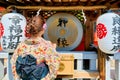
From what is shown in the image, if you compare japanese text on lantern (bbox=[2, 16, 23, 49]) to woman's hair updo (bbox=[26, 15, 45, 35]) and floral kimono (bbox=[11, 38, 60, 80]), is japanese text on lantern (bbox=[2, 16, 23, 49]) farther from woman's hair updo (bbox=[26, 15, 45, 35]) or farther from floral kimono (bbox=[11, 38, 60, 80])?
woman's hair updo (bbox=[26, 15, 45, 35])

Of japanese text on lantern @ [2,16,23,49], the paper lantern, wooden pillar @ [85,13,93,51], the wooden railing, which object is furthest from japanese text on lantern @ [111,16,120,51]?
japanese text on lantern @ [2,16,23,49]

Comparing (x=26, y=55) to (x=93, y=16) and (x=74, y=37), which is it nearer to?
(x=74, y=37)

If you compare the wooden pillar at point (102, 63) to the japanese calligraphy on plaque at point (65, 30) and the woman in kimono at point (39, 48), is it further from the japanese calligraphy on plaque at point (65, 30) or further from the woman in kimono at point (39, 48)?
the woman in kimono at point (39, 48)

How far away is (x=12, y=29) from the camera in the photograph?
15.3ft

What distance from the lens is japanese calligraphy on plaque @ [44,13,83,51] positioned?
5.34 m

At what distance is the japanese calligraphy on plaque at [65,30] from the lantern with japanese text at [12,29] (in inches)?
32.1

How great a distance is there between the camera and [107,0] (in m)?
4.83

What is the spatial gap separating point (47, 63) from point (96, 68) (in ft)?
6.80

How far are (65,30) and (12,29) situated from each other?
1.13m

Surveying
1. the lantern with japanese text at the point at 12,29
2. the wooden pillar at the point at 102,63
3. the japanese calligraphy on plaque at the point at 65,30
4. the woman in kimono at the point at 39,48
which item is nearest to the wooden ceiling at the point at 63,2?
the japanese calligraphy on plaque at the point at 65,30

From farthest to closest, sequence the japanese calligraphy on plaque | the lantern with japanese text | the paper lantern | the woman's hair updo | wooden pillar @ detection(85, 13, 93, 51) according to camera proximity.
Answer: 1. wooden pillar @ detection(85, 13, 93, 51)
2. the japanese calligraphy on plaque
3. the lantern with japanese text
4. the paper lantern
5. the woman's hair updo

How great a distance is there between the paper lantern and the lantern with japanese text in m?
1.31

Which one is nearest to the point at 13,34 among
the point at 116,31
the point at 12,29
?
the point at 12,29

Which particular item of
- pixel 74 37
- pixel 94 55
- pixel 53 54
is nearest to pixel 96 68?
pixel 94 55
